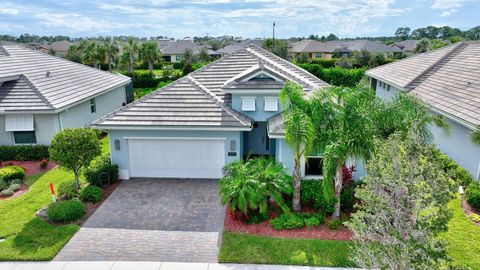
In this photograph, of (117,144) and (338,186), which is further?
(117,144)

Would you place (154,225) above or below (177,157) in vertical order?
below

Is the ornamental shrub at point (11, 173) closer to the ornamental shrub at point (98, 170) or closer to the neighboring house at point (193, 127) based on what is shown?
the ornamental shrub at point (98, 170)

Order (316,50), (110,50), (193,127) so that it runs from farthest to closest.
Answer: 1. (316,50)
2. (110,50)
3. (193,127)

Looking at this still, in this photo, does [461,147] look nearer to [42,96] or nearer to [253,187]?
[253,187]

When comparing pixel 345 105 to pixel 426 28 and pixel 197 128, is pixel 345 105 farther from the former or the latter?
pixel 426 28

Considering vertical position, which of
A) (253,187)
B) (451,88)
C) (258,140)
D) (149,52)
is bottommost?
(258,140)

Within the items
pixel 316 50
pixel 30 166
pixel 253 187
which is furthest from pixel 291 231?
pixel 316 50
